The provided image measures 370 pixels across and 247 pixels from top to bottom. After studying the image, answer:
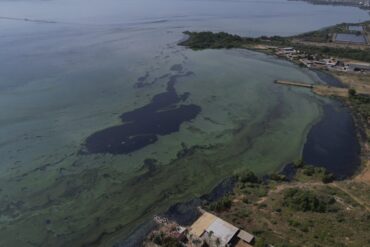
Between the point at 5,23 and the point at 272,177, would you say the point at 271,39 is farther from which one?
the point at 5,23

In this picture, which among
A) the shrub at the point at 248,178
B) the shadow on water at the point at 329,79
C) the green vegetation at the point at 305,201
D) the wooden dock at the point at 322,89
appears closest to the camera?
the green vegetation at the point at 305,201

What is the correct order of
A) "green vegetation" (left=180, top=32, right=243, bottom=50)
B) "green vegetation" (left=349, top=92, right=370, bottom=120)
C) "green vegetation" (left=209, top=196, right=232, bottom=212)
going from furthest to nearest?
"green vegetation" (left=180, top=32, right=243, bottom=50)
"green vegetation" (left=349, top=92, right=370, bottom=120)
"green vegetation" (left=209, top=196, right=232, bottom=212)

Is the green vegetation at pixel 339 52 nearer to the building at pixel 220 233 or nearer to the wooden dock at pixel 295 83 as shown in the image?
the wooden dock at pixel 295 83

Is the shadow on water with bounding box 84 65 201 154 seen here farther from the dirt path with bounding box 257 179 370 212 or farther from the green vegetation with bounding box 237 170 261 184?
the dirt path with bounding box 257 179 370 212

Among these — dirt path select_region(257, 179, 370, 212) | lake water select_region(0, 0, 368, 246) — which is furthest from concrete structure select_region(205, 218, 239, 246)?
lake water select_region(0, 0, 368, 246)

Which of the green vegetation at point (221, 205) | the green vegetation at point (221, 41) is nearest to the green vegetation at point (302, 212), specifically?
the green vegetation at point (221, 205)
